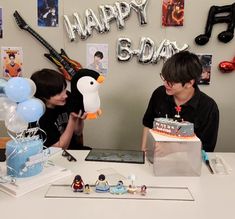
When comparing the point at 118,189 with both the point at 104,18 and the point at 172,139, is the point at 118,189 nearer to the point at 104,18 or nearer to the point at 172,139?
the point at 172,139

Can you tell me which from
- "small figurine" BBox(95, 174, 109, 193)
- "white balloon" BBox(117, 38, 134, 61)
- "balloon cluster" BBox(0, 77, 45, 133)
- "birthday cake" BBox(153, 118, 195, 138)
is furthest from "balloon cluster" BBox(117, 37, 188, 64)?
"small figurine" BBox(95, 174, 109, 193)

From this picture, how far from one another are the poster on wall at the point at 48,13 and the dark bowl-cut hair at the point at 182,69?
3.15ft

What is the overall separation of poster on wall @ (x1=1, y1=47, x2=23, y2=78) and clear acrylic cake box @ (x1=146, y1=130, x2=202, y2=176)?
1.39m

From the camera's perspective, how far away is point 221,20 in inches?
87.6

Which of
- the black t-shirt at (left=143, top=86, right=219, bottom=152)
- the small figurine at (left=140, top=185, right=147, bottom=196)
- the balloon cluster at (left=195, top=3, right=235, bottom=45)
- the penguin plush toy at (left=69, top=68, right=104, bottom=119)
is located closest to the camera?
the small figurine at (left=140, top=185, right=147, bottom=196)

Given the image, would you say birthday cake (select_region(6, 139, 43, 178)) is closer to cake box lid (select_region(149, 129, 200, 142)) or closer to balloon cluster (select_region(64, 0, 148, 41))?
cake box lid (select_region(149, 129, 200, 142))

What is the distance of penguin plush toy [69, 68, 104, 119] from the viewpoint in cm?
168

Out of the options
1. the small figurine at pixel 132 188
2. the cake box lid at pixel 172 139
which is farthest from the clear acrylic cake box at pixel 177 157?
the small figurine at pixel 132 188

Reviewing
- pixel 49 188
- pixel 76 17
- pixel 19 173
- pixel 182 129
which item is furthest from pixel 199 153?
pixel 76 17

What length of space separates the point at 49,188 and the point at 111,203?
0.83ft

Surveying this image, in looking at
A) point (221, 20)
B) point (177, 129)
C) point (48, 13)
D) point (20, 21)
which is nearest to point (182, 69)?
point (177, 129)

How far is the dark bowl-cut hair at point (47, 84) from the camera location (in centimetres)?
176

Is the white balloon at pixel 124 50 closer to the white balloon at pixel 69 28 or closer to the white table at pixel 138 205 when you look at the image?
the white balloon at pixel 69 28

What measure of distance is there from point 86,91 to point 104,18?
75 cm
